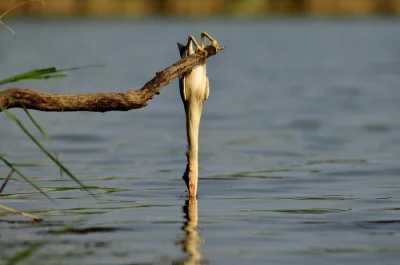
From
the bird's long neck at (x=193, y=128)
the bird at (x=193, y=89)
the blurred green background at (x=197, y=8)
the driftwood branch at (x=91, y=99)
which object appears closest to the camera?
the driftwood branch at (x=91, y=99)

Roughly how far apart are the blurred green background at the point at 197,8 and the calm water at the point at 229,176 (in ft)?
102

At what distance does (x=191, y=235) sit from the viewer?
6898 mm

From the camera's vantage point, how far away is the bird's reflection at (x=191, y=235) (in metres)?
6.12

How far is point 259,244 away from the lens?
260 inches

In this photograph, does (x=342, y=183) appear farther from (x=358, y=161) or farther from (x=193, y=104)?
(x=193, y=104)

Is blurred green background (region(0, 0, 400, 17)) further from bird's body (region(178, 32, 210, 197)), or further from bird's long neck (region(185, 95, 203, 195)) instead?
bird's body (region(178, 32, 210, 197))

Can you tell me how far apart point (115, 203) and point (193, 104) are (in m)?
1.45

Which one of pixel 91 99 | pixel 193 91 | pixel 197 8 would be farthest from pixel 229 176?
pixel 197 8

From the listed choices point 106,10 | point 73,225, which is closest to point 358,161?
point 73,225

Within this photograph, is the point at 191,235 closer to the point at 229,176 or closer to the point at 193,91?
the point at 193,91

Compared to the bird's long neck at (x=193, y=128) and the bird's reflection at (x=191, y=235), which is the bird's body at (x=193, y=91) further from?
the bird's reflection at (x=191, y=235)

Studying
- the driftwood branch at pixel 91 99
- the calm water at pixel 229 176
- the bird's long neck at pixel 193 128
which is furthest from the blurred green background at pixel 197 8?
the driftwood branch at pixel 91 99

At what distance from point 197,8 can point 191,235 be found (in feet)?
180

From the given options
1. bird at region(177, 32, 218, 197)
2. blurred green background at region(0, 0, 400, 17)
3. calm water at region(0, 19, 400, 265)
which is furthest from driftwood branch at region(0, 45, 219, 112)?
blurred green background at region(0, 0, 400, 17)
